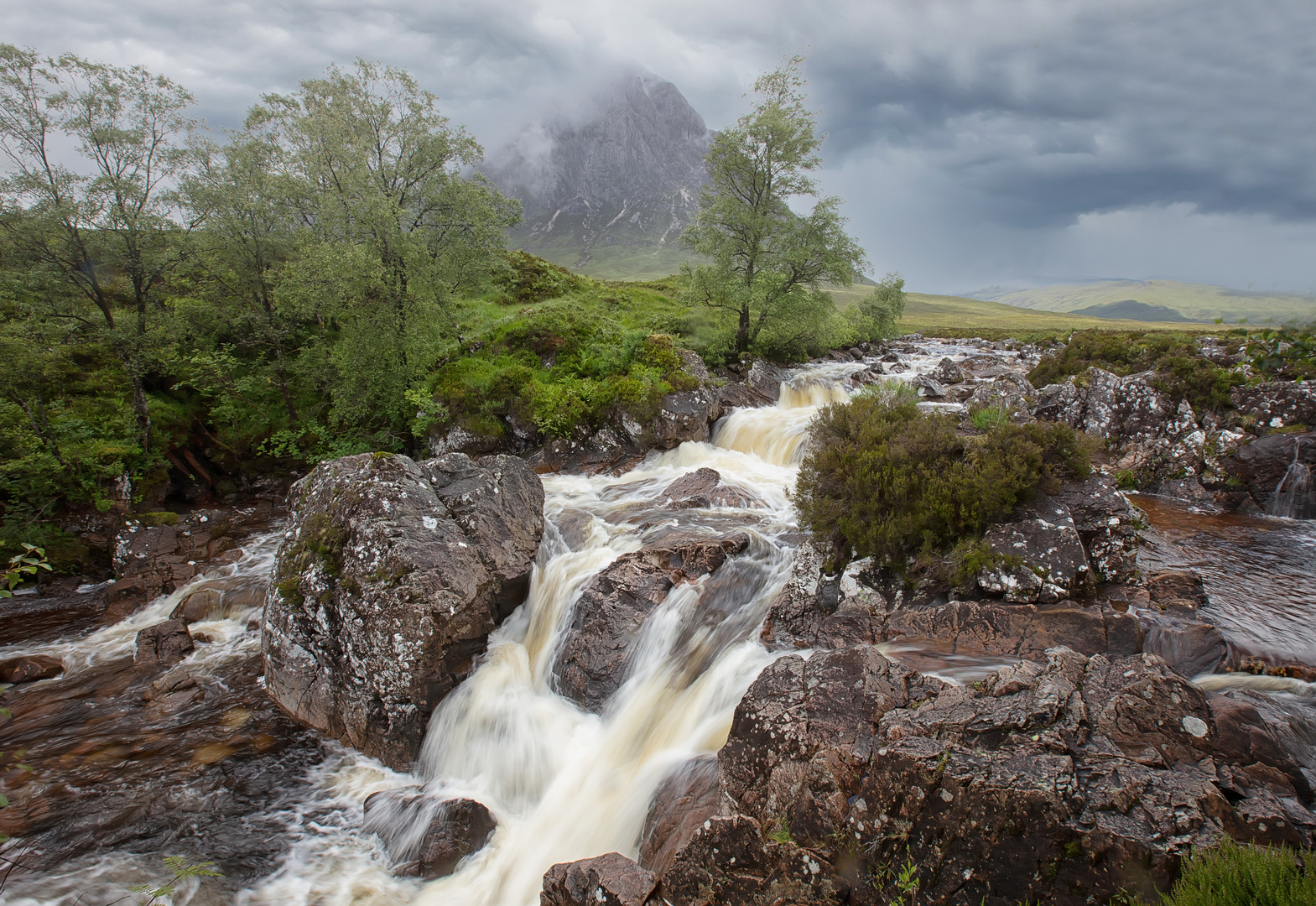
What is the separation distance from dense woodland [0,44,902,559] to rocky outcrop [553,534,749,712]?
10253 mm

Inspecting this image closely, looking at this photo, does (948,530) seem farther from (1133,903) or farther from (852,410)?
(1133,903)

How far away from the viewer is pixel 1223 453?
15.6m

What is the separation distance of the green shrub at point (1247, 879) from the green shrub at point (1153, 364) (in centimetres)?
1876

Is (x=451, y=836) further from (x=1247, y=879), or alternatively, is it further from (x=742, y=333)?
(x=742, y=333)

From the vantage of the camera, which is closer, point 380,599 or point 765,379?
point 380,599

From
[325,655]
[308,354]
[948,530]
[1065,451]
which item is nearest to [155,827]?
[325,655]

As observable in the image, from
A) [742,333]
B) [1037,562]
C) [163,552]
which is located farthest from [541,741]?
[742,333]

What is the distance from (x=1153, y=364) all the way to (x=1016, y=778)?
22270 millimetres

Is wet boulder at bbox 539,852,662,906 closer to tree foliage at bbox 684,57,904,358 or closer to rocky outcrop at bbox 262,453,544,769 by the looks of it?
rocky outcrop at bbox 262,453,544,769

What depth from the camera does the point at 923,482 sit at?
10266 millimetres

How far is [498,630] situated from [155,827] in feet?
20.1

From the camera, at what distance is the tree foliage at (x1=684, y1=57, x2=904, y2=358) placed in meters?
25.4

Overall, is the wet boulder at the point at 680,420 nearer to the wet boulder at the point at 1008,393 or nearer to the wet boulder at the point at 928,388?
the wet boulder at the point at 1008,393

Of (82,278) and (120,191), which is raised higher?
(120,191)
